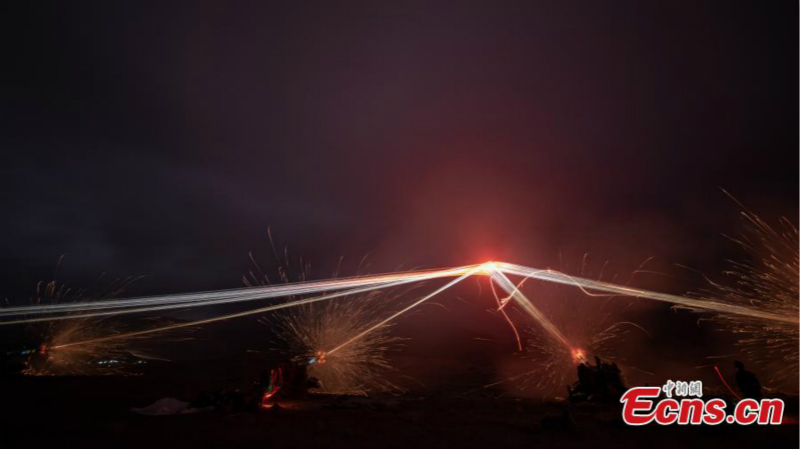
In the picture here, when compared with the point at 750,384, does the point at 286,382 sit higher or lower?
lower

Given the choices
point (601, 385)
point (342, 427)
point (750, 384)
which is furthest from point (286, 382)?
point (750, 384)

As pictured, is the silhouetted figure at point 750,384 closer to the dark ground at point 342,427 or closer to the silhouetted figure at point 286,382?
the dark ground at point 342,427

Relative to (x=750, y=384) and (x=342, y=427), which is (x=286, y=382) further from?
(x=750, y=384)

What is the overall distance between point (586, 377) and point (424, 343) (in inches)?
2103

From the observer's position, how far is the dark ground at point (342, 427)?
10422 mm

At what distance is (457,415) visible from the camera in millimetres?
14180

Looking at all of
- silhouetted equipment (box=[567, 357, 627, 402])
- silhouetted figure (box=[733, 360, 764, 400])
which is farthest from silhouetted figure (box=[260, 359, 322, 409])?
silhouetted figure (box=[733, 360, 764, 400])

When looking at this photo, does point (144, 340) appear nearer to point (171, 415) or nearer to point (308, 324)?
point (308, 324)

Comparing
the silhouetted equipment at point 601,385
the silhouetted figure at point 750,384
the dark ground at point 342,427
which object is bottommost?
the dark ground at point 342,427

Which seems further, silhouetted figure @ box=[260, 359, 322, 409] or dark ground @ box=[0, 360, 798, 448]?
silhouetted figure @ box=[260, 359, 322, 409]

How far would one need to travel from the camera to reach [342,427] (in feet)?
39.6

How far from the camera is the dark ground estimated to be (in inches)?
410

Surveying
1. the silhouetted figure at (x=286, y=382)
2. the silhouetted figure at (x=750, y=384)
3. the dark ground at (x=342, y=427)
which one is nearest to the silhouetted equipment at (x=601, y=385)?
the dark ground at (x=342, y=427)

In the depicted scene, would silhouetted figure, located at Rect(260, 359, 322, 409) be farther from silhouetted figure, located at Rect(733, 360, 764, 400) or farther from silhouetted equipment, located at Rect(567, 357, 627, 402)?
silhouetted figure, located at Rect(733, 360, 764, 400)
